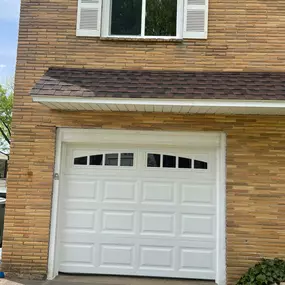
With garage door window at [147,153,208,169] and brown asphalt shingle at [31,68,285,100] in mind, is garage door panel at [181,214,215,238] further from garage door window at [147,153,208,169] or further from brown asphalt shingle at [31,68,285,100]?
brown asphalt shingle at [31,68,285,100]

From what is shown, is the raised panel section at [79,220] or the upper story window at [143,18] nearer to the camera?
the raised panel section at [79,220]

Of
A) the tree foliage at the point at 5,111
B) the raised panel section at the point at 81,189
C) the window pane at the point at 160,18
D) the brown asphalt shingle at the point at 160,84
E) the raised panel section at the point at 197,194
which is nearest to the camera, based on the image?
the brown asphalt shingle at the point at 160,84

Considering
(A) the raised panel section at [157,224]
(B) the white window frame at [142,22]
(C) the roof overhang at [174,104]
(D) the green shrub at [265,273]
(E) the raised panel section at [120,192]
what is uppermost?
(B) the white window frame at [142,22]

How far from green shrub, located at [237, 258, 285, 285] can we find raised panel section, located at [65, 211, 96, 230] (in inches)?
110

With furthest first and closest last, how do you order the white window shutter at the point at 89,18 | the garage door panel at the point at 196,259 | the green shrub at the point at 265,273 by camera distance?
the white window shutter at the point at 89,18 < the garage door panel at the point at 196,259 < the green shrub at the point at 265,273

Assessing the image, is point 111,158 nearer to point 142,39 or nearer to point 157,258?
point 157,258

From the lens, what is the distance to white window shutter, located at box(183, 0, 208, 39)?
6582 millimetres

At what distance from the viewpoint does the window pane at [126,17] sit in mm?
6809

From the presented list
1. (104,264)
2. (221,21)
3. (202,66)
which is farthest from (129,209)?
(221,21)

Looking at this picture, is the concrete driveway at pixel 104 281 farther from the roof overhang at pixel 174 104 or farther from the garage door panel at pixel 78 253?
the roof overhang at pixel 174 104

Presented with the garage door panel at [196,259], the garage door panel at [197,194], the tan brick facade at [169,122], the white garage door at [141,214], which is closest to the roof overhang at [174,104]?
the tan brick facade at [169,122]

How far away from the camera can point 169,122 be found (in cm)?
637

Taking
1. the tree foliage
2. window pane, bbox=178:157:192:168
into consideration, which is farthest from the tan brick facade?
the tree foliage

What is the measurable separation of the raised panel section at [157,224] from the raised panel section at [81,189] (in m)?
1.05
